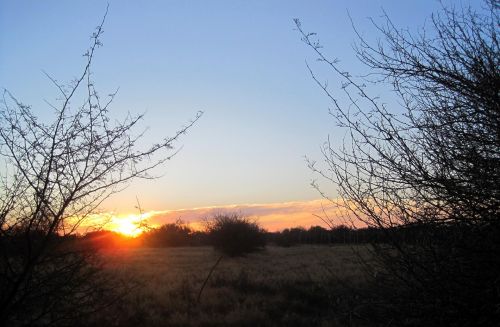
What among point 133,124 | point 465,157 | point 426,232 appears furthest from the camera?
point 133,124

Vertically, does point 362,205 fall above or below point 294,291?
above

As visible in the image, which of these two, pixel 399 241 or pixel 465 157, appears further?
pixel 399 241

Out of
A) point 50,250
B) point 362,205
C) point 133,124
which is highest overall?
point 133,124

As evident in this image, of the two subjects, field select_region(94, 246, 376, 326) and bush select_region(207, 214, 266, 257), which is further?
bush select_region(207, 214, 266, 257)

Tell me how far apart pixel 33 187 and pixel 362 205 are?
2.59 meters

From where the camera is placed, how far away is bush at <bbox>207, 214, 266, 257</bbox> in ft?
160

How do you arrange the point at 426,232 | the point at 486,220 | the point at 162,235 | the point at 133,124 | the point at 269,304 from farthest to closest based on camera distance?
1. the point at 269,304
2. the point at 162,235
3. the point at 133,124
4. the point at 426,232
5. the point at 486,220

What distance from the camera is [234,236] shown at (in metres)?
49.6

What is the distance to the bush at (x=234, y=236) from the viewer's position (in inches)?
1921

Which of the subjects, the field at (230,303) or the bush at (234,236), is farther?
the bush at (234,236)

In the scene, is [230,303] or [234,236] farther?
[234,236]

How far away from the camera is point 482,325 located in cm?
303

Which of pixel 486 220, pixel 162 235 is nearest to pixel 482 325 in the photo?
pixel 486 220

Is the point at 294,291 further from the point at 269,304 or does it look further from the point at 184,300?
the point at 184,300
